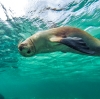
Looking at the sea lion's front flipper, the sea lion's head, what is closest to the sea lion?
the sea lion's head

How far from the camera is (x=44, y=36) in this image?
74.9 inches

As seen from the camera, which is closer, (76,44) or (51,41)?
Result: (76,44)

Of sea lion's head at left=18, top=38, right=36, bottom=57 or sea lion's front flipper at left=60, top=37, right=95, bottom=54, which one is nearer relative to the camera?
sea lion's front flipper at left=60, top=37, right=95, bottom=54

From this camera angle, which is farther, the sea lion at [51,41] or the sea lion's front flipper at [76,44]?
the sea lion at [51,41]

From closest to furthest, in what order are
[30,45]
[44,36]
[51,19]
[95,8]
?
[30,45], [44,36], [95,8], [51,19]

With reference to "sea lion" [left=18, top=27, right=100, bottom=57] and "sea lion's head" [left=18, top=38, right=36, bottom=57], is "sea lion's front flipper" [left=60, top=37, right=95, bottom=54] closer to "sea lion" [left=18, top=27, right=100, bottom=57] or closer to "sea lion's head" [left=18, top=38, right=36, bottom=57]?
"sea lion" [left=18, top=27, right=100, bottom=57]

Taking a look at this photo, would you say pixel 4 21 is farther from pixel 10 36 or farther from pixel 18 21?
pixel 10 36

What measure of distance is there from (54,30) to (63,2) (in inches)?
376

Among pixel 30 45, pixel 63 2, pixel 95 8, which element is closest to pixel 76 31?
pixel 30 45

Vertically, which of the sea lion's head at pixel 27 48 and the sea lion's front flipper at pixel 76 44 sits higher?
the sea lion's head at pixel 27 48

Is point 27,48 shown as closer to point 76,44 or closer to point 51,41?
point 51,41

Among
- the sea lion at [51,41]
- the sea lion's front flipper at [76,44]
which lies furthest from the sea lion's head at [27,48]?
the sea lion's front flipper at [76,44]

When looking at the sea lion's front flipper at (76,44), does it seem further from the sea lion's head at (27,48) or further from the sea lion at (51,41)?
the sea lion's head at (27,48)

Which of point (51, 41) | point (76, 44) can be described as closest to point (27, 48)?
point (51, 41)
